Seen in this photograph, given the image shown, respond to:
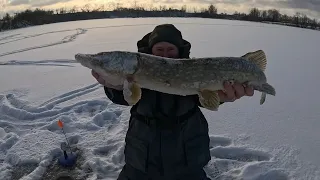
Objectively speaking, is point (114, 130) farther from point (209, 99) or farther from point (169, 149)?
point (209, 99)

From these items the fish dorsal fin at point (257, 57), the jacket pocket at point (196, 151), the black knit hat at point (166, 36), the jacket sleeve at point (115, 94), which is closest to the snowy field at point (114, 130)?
the jacket pocket at point (196, 151)

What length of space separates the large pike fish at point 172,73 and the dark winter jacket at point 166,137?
23 cm

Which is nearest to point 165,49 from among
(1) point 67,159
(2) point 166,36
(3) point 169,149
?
(2) point 166,36

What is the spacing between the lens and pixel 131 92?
2082 millimetres

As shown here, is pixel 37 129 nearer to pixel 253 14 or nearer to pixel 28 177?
pixel 28 177

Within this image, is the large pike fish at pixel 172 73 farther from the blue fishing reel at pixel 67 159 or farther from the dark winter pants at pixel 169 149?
the blue fishing reel at pixel 67 159

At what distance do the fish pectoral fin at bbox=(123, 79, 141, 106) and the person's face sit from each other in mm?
445

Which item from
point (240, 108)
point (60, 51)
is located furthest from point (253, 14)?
point (240, 108)

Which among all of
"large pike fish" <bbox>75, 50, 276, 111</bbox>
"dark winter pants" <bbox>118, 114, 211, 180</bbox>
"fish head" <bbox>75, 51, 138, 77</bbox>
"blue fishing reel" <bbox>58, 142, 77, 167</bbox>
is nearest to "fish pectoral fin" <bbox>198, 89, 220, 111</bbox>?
"large pike fish" <bbox>75, 50, 276, 111</bbox>

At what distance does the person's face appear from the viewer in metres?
2.43

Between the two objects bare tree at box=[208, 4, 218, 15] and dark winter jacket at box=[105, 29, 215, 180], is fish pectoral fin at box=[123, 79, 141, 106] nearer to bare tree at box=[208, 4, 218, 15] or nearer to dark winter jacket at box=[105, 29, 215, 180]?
dark winter jacket at box=[105, 29, 215, 180]

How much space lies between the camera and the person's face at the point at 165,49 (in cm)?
243

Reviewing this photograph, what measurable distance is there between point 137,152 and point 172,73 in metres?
0.69

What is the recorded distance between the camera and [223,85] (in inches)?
90.0
